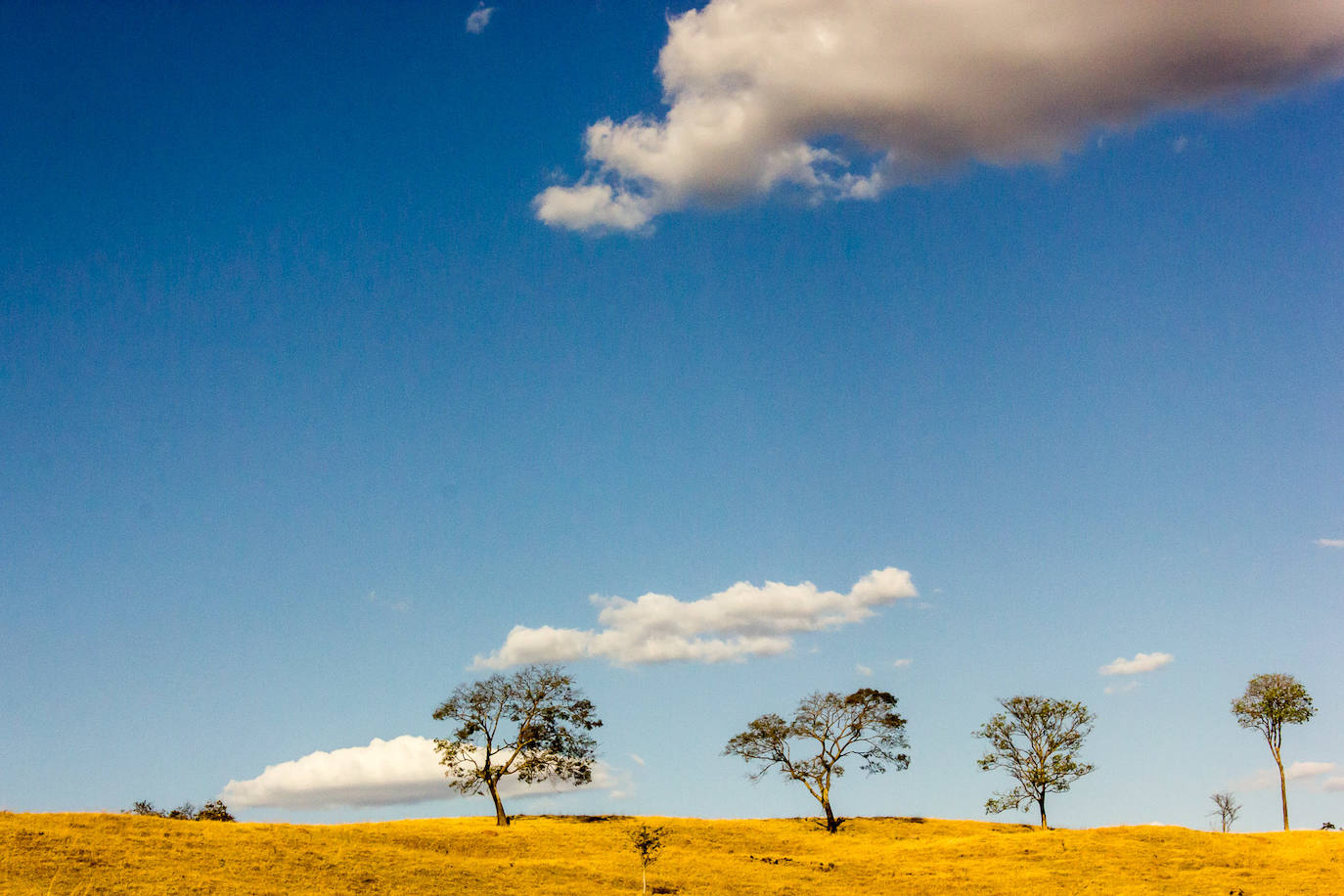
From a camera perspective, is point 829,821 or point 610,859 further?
point 829,821

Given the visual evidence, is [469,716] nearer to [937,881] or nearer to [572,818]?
[572,818]

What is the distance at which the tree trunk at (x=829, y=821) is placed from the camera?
84625 millimetres

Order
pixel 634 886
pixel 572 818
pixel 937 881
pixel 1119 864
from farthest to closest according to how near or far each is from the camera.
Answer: pixel 572 818 < pixel 1119 864 < pixel 937 881 < pixel 634 886

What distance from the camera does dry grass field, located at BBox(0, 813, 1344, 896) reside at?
49312 mm

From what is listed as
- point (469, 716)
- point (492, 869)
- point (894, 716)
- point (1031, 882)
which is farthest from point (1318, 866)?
point (469, 716)

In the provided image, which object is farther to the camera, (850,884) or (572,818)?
(572,818)

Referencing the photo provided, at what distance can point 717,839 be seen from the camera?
243ft

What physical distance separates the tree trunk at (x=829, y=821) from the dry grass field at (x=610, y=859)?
3731mm

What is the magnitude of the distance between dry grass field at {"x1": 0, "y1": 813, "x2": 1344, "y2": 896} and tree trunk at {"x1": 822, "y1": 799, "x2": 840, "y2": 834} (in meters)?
3.73

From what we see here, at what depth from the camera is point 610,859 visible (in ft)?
211

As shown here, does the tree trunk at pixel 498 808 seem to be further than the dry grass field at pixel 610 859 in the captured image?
Yes

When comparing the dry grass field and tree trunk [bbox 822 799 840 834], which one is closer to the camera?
the dry grass field

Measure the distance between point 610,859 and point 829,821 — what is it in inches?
1087

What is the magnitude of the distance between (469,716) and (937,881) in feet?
132
